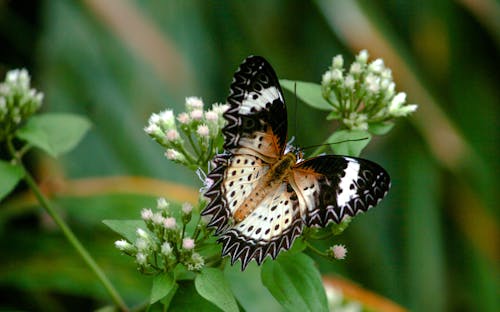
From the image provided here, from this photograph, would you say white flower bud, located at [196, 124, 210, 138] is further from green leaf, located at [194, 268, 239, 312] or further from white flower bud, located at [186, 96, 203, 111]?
green leaf, located at [194, 268, 239, 312]

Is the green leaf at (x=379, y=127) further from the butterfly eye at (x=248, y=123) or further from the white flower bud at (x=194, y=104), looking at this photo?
the white flower bud at (x=194, y=104)

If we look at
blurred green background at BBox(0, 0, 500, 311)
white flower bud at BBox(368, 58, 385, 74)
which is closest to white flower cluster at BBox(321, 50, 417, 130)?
white flower bud at BBox(368, 58, 385, 74)

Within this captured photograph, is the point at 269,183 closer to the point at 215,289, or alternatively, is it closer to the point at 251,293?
the point at 215,289

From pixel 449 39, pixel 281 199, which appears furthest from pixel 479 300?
pixel 281 199

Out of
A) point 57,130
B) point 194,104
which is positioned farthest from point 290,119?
point 194,104

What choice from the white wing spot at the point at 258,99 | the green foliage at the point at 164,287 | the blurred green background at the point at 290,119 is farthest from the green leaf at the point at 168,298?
the blurred green background at the point at 290,119

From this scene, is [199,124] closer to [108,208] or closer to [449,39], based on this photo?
[108,208]
